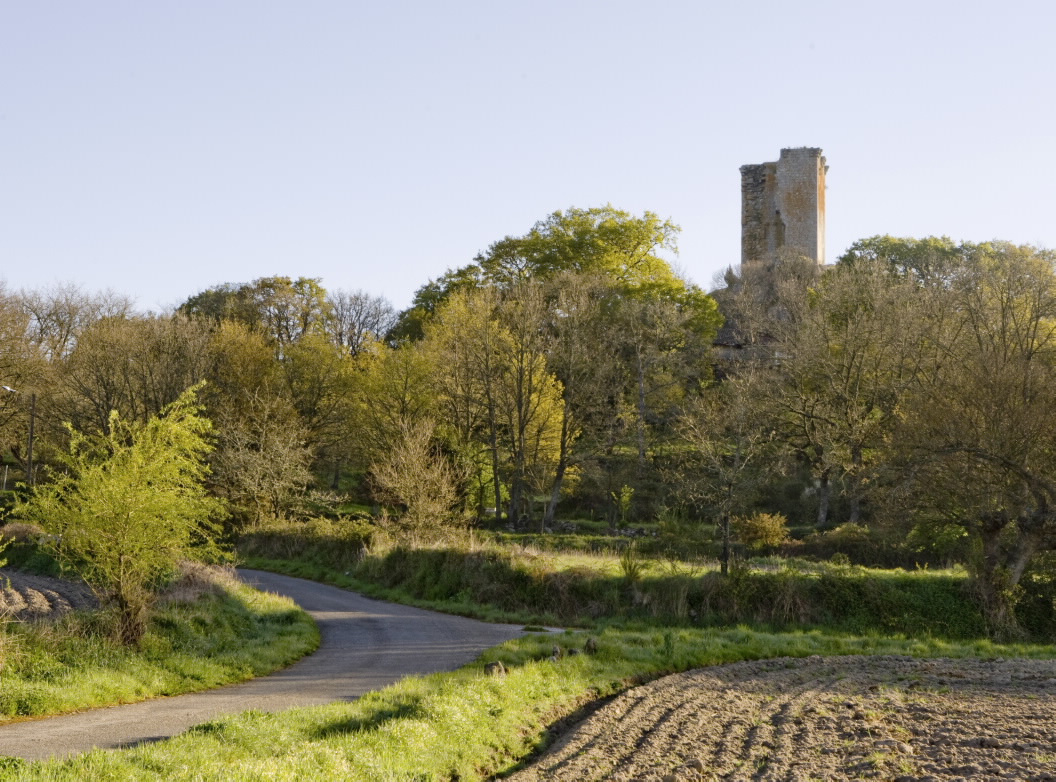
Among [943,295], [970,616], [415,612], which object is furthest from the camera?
[943,295]

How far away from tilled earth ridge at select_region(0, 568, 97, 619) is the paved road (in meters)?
4.67

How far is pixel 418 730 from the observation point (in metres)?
10.7

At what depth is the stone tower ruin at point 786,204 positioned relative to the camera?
232ft

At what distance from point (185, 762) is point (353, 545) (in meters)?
24.9

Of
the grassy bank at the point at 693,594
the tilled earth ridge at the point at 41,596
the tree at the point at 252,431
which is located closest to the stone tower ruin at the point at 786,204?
the tree at the point at 252,431

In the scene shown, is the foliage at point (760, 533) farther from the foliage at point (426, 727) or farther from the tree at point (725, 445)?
the foliage at point (426, 727)

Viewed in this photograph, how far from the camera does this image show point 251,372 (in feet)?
163

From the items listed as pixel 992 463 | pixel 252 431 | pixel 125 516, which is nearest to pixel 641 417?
pixel 252 431

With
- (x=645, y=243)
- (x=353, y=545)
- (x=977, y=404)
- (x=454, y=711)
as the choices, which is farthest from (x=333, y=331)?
(x=454, y=711)

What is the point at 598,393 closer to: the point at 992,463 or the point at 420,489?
the point at 420,489

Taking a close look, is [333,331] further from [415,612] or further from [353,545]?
[415,612]

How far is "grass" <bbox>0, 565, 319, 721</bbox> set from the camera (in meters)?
13.1

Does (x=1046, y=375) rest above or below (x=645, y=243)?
below

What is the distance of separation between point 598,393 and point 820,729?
103 ft
